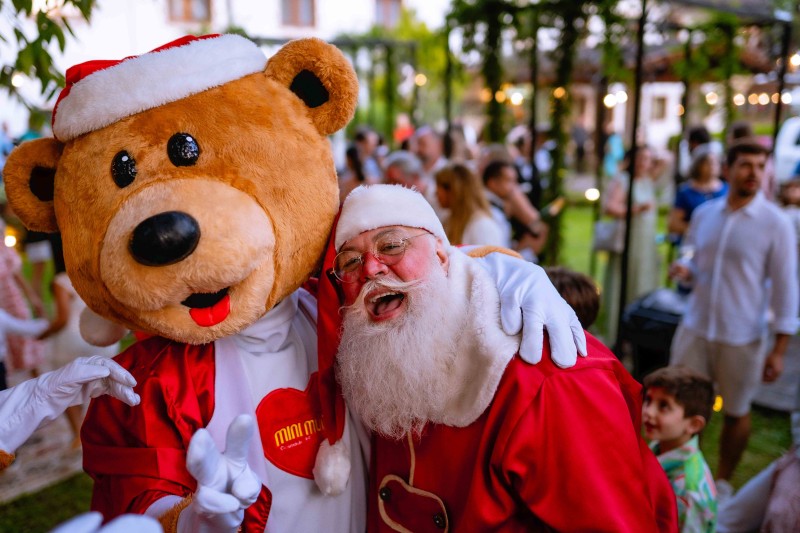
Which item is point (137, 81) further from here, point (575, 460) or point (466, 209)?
point (466, 209)

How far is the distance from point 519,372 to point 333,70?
0.95 meters

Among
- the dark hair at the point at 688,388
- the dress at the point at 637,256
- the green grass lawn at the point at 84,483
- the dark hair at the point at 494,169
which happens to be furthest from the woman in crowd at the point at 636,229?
the dark hair at the point at 688,388

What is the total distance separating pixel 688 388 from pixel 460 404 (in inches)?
59.4

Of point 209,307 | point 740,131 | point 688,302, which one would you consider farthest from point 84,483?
point 740,131

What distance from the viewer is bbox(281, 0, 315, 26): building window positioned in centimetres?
2459

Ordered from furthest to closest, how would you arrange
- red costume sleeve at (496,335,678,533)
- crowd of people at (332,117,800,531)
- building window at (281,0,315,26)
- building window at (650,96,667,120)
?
building window at (650,96,667,120) → building window at (281,0,315,26) → crowd of people at (332,117,800,531) → red costume sleeve at (496,335,678,533)

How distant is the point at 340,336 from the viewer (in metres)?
Result: 1.80

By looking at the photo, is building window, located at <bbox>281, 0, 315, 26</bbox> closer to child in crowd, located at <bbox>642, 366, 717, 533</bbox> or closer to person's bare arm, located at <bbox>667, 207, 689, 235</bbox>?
person's bare arm, located at <bbox>667, 207, 689, 235</bbox>

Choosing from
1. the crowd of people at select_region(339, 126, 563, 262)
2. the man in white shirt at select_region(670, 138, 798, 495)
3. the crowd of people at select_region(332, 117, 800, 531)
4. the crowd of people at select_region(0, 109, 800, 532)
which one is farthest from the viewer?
the crowd of people at select_region(339, 126, 563, 262)

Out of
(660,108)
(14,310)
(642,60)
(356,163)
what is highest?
(642,60)

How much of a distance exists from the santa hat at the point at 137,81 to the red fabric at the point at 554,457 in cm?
110

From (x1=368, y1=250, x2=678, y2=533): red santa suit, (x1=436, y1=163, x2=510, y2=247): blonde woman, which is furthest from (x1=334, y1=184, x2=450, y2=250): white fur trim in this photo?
(x1=436, y1=163, x2=510, y2=247): blonde woman

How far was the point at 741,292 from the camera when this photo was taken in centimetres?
376

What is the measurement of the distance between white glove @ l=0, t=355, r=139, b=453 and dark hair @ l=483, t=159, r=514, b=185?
412 cm
